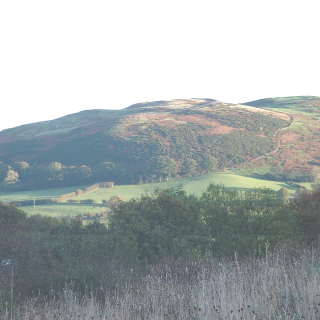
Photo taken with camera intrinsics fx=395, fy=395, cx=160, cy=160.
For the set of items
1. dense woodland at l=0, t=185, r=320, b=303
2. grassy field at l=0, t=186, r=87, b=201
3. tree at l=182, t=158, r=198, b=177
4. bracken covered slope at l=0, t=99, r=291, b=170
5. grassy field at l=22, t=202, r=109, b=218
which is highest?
bracken covered slope at l=0, t=99, r=291, b=170

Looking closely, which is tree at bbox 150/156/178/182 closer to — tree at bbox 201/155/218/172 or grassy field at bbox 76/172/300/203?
grassy field at bbox 76/172/300/203

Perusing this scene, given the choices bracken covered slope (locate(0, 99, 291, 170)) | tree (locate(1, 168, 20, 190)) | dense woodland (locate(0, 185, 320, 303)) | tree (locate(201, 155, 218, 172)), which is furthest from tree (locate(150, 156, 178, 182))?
dense woodland (locate(0, 185, 320, 303))

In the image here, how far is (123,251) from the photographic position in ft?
35.8

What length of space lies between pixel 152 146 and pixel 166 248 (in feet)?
119

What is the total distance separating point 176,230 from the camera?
12.7 meters

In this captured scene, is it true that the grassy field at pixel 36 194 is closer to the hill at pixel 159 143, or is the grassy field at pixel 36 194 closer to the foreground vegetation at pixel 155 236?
the hill at pixel 159 143

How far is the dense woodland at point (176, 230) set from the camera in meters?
10.9

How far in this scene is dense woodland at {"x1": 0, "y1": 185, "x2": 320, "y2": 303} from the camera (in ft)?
35.8

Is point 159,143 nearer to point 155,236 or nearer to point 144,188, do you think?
point 144,188

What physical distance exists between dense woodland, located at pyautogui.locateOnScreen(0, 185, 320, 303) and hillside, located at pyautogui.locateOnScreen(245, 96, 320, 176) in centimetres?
2782

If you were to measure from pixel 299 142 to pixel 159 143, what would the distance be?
17.0 meters

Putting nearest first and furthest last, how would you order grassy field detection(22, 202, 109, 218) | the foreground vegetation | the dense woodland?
the foreground vegetation → the dense woodland → grassy field detection(22, 202, 109, 218)

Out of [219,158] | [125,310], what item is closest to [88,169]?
[219,158]

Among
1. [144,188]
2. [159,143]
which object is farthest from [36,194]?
[159,143]
